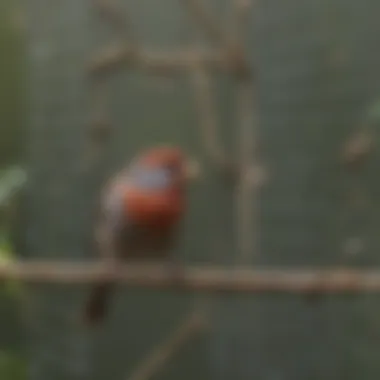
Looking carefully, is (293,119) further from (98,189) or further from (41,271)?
(41,271)

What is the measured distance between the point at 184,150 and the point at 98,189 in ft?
0.72

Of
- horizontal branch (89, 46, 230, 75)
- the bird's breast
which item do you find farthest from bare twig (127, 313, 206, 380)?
horizontal branch (89, 46, 230, 75)

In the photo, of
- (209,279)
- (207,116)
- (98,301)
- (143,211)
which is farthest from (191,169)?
(209,279)

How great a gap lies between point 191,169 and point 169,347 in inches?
13.8

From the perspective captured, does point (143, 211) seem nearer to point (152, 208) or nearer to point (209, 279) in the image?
point (152, 208)

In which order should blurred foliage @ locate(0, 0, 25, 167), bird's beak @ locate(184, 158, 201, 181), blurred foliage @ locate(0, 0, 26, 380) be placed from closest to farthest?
1. bird's beak @ locate(184, 158, 201, 181)
2. blurred foliage @ locate(0, 0, 26, 380)
3. blurred foliage @ locate(0, 0, 25, 167)

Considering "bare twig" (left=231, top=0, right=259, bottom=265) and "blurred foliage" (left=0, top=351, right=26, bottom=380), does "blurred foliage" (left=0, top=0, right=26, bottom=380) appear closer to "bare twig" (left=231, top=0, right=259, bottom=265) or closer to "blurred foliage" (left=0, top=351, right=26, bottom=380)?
"blurred foliage" (left=0, top=351, right=26, bottom=380)

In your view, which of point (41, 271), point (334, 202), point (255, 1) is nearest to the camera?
point (41, 271)

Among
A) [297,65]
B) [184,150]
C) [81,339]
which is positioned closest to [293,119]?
[297,65]

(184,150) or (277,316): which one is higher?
(184,150)

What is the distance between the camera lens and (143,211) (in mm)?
1988

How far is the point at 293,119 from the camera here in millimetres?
2195

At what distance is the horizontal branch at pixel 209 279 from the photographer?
5.24 ft

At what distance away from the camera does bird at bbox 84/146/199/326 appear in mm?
1982
